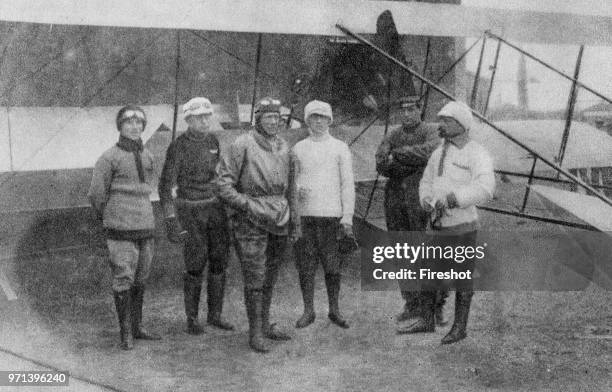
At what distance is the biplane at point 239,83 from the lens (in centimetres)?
527

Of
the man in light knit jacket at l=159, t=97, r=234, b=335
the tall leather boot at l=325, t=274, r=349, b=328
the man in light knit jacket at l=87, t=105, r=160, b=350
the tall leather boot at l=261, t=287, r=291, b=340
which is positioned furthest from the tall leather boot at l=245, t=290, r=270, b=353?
the man in light knit jacket at l=87, t=105, r=160, b=350

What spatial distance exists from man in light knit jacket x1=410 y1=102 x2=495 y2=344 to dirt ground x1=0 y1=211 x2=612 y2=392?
14.7 inches

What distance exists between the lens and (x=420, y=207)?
457 centimetres

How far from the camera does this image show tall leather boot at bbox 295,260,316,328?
4449 mm

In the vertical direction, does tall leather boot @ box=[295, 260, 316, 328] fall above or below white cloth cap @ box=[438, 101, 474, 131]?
below

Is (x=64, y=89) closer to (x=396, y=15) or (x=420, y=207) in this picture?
(x=396, y=15)

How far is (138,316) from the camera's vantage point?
4250 millimetres

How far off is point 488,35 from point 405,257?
10.8 ft

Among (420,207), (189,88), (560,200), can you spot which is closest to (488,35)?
(560,200)

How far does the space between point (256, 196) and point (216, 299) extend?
94cm

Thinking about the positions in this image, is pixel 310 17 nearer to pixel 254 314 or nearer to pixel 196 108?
pixel 196 108

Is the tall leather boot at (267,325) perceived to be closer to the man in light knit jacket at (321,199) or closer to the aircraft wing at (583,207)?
the man in light knit jacket at (321,199)

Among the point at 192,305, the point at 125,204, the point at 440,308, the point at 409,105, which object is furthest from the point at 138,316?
the point at 409,105

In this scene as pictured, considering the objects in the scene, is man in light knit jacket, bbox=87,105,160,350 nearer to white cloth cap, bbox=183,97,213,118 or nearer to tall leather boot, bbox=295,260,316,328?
white cloth cap, bbox=183,97,213,118
